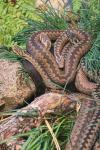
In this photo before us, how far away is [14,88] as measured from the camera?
22.9 feet

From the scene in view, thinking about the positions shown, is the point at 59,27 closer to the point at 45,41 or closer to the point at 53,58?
the point at 45,41

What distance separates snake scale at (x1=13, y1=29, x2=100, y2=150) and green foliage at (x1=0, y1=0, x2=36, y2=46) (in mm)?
1474

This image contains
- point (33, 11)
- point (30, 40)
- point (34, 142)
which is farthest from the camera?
point (33, 11)

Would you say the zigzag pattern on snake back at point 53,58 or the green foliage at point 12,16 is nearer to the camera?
the zigzag pattern on snake back at point 53,58

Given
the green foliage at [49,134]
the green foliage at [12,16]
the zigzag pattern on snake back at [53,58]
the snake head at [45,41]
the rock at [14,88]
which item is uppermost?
the green foliage at [12,16]

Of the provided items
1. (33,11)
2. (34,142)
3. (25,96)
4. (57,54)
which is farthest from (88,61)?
(33,11)

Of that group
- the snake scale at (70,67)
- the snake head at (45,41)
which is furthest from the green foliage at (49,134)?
the snake head at (45,41)

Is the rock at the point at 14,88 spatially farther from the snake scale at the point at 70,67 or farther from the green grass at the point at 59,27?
the green grass at the point at 59,27

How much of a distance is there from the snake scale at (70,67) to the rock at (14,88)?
8.6 inches

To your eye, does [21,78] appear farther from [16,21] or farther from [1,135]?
[16,21]

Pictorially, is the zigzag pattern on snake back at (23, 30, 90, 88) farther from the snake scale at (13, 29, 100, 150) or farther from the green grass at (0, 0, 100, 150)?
the green grass at (0, 0, 100, 150)

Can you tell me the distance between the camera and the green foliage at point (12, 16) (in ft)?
30.1

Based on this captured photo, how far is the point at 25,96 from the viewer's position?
7.02 metres

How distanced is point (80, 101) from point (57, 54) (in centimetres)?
92
